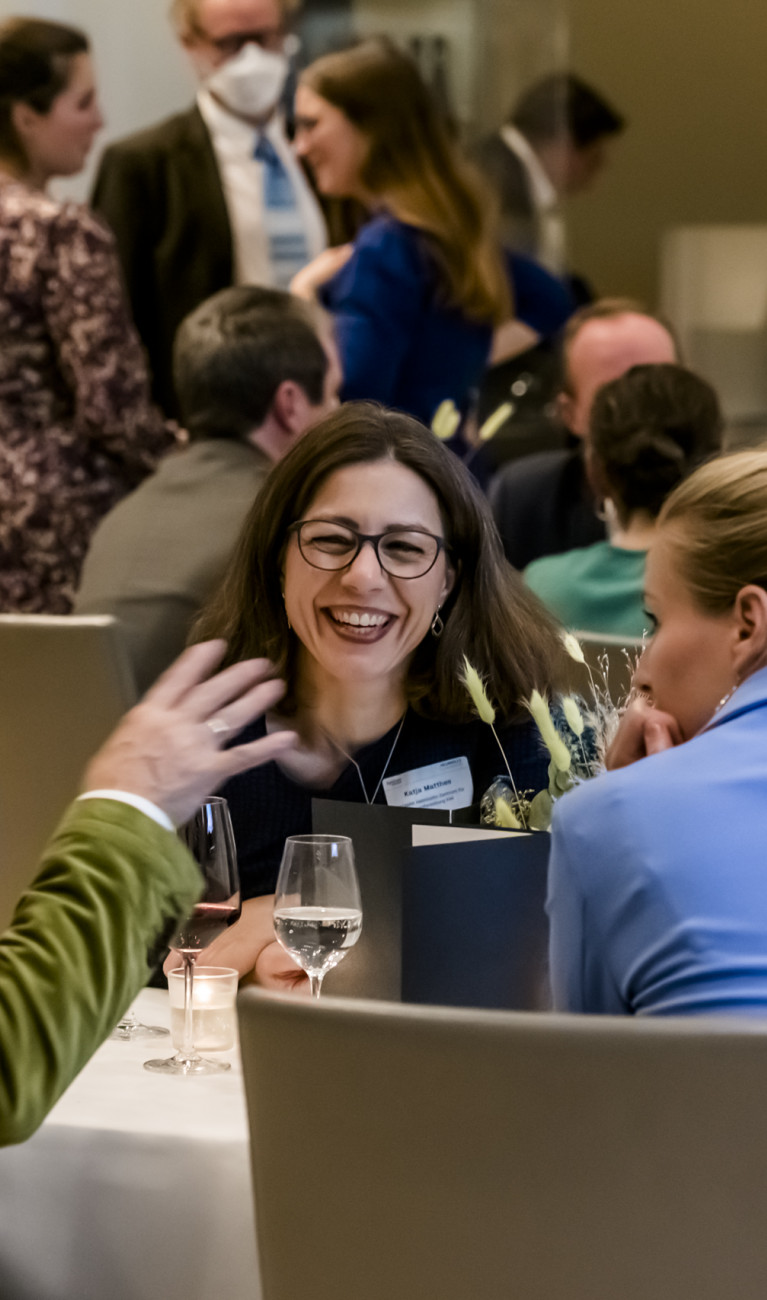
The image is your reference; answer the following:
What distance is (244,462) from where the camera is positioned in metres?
3.02

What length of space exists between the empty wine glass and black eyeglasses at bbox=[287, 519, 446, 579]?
432 millimetres

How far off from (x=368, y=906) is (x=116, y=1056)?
0.26 m

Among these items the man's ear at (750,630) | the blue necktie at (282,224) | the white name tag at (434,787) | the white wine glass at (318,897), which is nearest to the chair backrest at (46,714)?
the white name tag at (434,787)

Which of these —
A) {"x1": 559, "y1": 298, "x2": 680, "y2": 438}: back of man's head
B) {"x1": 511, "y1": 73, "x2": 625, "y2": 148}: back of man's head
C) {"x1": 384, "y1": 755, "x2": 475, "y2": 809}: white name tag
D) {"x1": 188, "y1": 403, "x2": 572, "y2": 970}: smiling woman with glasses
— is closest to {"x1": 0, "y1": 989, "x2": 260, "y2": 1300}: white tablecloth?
{"x1": 384, "y1": 755, "x2": 475, "y2": 809}: white name tag

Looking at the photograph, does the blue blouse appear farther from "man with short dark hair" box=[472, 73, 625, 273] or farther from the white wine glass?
"man with short dark hair" box=[472, 73, 625, 273]

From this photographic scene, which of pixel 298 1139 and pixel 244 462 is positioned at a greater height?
pixel 298 1139

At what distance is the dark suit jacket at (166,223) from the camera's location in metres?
4.32

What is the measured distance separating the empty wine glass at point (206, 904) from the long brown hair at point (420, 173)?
2389 mm

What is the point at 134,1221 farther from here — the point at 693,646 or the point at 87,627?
the point at 87,627

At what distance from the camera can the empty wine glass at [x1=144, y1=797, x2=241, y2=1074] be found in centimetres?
142

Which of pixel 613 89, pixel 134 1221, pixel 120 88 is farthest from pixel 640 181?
pixel 134 1221

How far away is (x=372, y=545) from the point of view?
183 centimetres

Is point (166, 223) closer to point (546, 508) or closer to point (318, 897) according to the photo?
point (546, 508)

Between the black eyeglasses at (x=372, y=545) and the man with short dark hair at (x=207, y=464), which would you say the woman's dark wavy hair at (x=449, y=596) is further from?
the man with short dark hair at (x=207, y=464)
